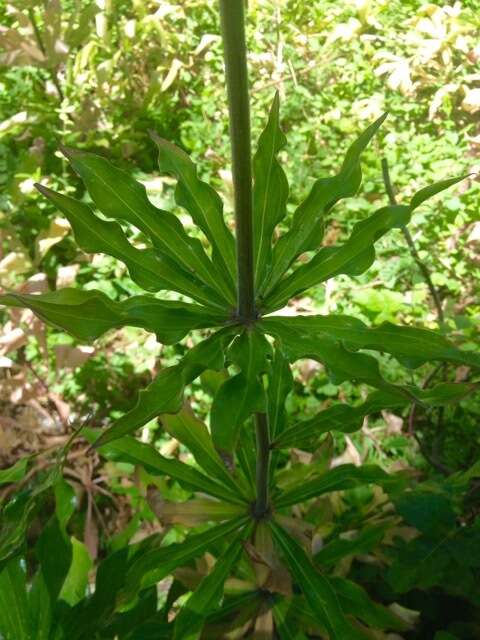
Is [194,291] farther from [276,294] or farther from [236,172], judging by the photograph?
[236,172]

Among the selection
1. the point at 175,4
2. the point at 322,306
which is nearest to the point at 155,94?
the point at 175,4

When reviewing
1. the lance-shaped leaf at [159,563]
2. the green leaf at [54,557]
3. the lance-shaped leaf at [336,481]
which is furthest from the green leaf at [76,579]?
the lance-shaped leaf at [336,481]

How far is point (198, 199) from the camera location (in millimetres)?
1022

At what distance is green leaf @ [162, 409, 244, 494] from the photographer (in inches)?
49.9

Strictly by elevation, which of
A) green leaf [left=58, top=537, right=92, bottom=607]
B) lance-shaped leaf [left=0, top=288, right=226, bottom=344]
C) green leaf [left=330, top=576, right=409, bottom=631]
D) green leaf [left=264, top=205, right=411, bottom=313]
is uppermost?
green leaf [left=264, top=205, right=411, bottom=313]

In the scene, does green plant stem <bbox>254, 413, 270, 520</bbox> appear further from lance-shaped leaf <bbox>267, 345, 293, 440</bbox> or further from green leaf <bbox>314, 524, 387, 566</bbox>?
green leaf <bbox>314, 524, 387, 566</bbox>

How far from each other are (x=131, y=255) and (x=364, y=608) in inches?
30.6

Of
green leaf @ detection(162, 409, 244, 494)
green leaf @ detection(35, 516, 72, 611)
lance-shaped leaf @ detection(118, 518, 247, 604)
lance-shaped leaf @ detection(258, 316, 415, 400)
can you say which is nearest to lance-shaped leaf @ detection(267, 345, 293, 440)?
lance-shaped leaf @ detection(258, 316, 415, 400)

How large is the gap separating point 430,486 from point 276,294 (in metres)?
0.58

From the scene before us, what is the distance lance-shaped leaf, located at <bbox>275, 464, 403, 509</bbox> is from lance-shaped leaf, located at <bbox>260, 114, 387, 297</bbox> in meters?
0.42

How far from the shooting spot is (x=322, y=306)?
213 centimetres

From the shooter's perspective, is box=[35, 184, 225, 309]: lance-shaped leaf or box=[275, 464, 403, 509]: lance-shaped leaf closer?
box=[35, 184, 225, 309]: lance-shaped leaf

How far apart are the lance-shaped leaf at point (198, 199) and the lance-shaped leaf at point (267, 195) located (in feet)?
0.15

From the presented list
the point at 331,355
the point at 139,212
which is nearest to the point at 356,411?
the point at 331,355
